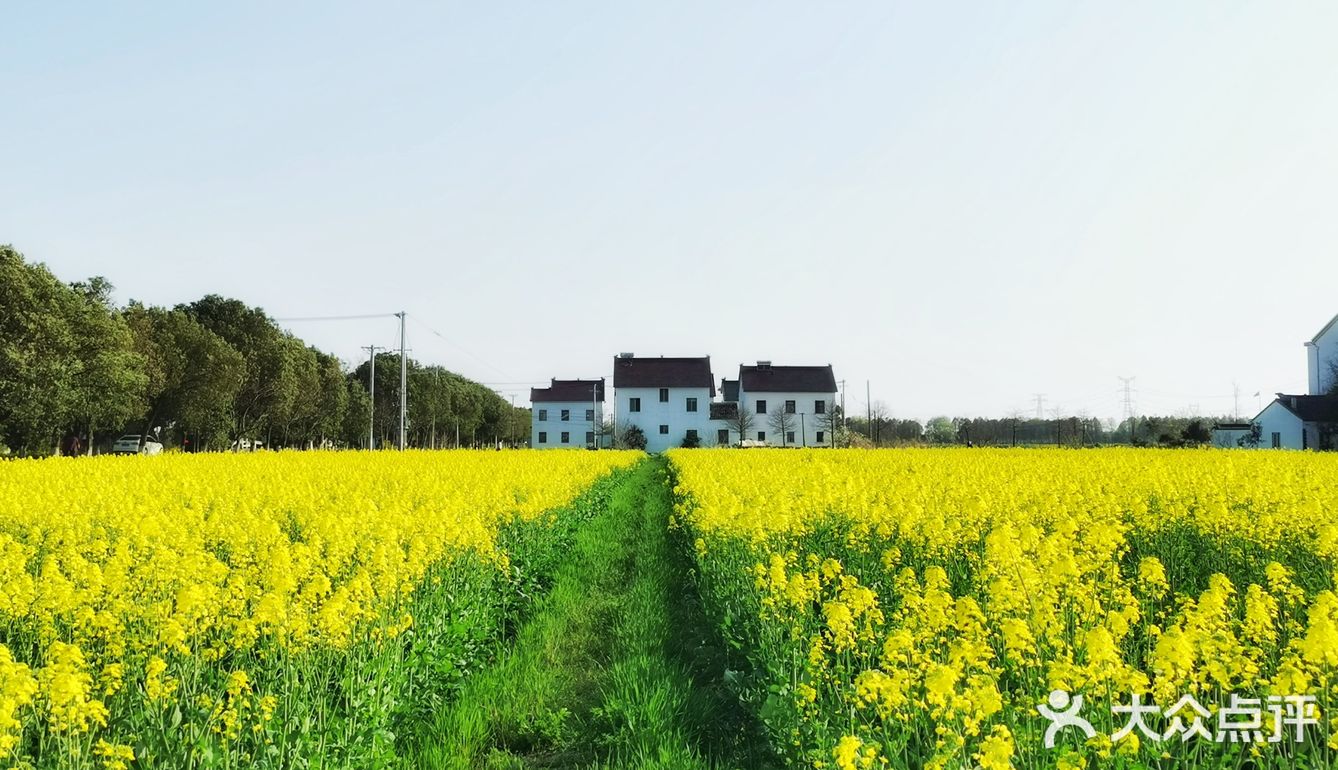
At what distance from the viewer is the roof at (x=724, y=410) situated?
85.6 m

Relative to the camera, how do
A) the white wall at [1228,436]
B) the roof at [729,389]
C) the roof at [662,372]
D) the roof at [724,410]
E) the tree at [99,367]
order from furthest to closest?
the roof at [729,389], the roof at [724,410], the roof at [662,372], the white wall at [1228,436], the tree at [99,367]

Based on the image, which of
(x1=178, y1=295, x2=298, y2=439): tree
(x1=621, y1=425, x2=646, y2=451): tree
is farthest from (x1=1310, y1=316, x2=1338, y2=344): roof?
(x1=178, y1=295, x2=298, y2=439): tree

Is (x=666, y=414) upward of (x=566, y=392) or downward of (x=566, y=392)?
downward

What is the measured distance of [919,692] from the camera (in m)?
5.07

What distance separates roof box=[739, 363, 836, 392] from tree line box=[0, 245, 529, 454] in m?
33.1

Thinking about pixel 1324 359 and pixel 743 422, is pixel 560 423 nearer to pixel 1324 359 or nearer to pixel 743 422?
pixel 743 422

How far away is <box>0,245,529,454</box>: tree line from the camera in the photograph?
36.0 meters

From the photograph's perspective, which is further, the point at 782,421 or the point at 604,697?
the point at 782,421

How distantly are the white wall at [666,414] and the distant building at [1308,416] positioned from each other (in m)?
42.5

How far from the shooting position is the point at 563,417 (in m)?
95.2

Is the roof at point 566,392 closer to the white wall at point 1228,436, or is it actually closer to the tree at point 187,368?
the tree at point 187,368
